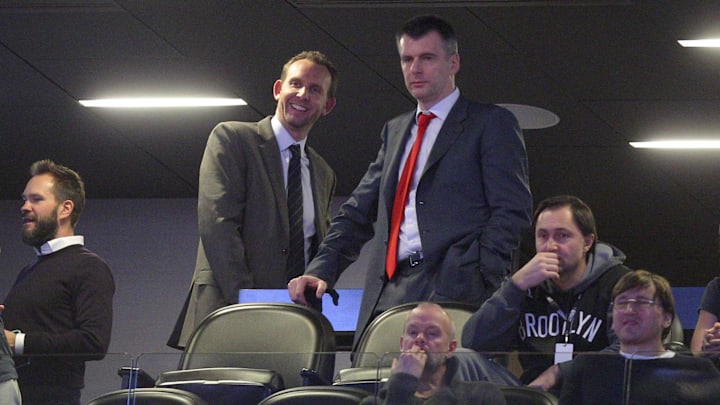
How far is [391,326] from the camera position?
11.8 feet

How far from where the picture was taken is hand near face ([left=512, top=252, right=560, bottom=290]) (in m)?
3.34

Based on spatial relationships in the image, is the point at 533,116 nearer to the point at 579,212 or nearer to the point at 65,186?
the point at 65,186

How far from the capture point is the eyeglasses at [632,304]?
10.5 feet

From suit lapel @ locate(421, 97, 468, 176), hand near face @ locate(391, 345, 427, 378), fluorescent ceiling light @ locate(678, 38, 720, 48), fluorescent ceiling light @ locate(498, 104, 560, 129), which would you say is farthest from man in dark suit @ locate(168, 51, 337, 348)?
fluorescent ceiling light @ locate(498, 104, 560, 129)

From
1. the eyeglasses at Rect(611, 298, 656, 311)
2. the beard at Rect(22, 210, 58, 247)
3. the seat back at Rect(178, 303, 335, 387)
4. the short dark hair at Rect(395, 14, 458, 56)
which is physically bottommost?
the seat back at Rect(178, 303, 335, 387)

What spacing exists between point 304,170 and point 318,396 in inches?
64.9

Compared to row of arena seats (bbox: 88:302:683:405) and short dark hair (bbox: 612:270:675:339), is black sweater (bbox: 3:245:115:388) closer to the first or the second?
row of arena seats (bbox: 88:302:683:405)

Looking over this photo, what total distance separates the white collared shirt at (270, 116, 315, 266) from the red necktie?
62cm

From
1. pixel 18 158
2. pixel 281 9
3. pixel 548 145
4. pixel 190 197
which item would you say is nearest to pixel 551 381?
pixel 281 9

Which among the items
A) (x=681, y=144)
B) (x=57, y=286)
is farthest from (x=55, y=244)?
(x=681, y=144)

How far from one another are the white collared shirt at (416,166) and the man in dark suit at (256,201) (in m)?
0.59

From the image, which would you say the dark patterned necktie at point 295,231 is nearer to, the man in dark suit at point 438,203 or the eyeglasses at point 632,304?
the man in dark suit at point 438,203

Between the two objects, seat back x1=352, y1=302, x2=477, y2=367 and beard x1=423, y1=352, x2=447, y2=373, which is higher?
seat back x1=352, y1=302, x2=477, y2=367

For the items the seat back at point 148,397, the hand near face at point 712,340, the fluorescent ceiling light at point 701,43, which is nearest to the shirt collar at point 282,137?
the seat back at point 148,397
